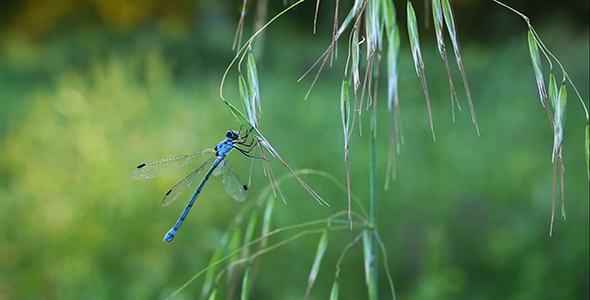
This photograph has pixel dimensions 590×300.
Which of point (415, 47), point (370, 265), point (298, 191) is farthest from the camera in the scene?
point (298, 191)

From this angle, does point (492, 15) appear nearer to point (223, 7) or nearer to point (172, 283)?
point (223, 7)

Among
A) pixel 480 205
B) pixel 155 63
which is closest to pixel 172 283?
pixel 155 63

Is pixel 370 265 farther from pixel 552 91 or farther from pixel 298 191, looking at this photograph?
pixel 298 191

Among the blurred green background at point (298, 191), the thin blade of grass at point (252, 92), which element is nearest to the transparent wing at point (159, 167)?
the blurred green background at point (298, 191)

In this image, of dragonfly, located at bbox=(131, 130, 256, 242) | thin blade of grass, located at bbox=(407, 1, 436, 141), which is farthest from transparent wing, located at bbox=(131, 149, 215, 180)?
thin blade of grass, located at bbox=(407, 1, 436, 141)

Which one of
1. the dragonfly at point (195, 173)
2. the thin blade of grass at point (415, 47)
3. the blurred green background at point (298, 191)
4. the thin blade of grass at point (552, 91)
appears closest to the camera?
the thin blade of grass at point (415, 47)

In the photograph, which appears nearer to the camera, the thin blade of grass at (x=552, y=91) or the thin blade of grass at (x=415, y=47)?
the thin blade of grass at (x=415, y=47)

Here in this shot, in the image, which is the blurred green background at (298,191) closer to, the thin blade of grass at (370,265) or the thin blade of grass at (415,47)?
the thin blade of grass at (370,265)

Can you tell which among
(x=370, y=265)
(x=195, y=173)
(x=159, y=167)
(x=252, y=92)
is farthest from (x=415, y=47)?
(x=159, y=167)
